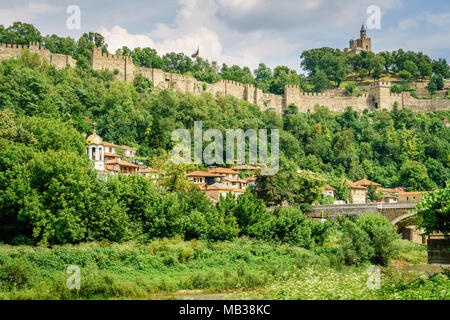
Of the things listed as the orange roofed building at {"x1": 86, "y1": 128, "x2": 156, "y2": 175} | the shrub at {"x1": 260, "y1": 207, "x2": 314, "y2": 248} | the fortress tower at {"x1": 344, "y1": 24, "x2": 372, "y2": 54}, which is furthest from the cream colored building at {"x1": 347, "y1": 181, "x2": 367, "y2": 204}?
the fortress tower at {"x1": 344, "y1": 24, "x2": 372, "y2": 54}

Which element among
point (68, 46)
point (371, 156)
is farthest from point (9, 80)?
point (371, 156)

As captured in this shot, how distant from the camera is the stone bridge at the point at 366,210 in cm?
4568

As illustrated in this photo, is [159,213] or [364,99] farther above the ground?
[364,99]

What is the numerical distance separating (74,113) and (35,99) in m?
4.66

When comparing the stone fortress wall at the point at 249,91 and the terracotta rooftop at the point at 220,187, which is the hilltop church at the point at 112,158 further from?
the stone fortress wall at the point at 249,91

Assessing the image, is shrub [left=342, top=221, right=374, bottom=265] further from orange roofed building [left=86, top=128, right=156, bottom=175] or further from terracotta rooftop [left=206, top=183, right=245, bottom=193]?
orange roofed building [left=86, top=128, right=156, bottom=175]

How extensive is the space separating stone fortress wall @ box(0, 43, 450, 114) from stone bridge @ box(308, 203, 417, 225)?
3610cm

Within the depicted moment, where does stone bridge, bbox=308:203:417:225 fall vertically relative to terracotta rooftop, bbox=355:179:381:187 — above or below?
below

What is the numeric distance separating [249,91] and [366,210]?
42.0m

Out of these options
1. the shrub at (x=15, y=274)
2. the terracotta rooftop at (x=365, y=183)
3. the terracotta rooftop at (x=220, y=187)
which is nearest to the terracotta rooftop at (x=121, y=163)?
the terracotta rooftop at (x=220, y=187)

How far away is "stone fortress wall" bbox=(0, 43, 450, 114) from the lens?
69500mm

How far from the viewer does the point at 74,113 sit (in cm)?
6034

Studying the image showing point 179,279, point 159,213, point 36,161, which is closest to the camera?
point 179,279
